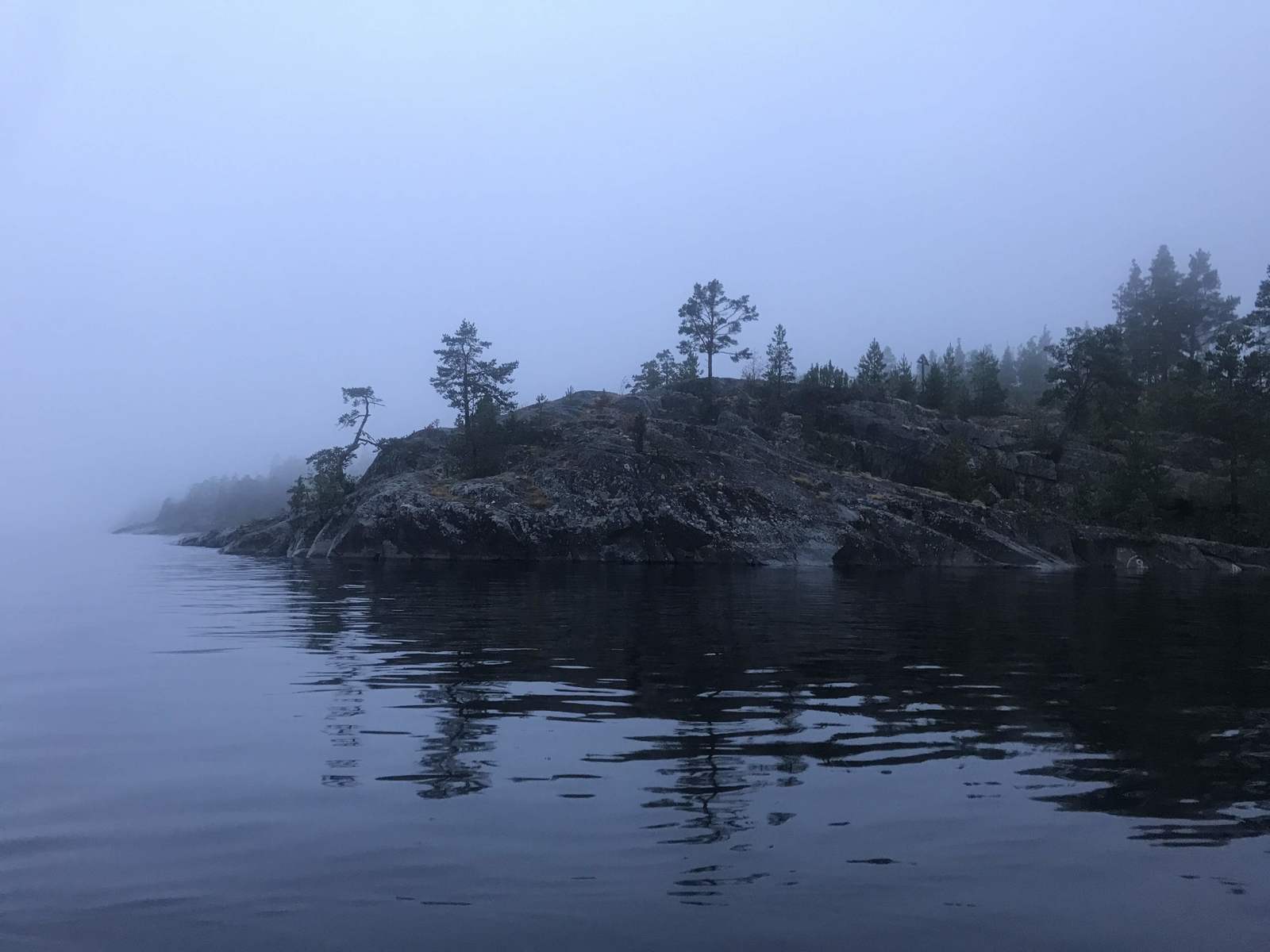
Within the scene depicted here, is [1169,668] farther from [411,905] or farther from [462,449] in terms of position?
[462,449]

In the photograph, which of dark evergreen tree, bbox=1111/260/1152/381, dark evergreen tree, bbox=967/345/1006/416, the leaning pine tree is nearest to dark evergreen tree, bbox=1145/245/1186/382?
dark evergreen tree, bbox=1111/260/1152/381

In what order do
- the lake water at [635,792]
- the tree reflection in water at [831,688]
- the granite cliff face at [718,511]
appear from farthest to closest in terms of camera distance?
the granite cliff face at [718,511], the tree reflection in water at [831,688], the lake water at [635,792]

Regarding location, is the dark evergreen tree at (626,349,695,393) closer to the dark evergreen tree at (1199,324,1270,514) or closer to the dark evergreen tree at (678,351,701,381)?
the dark evergreen tree at (678,351,701,381)

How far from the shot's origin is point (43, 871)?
23.1 ft

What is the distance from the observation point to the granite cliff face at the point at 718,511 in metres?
53.7

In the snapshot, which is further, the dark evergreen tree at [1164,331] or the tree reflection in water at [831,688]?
the dark evergreen tree at [1164,331]

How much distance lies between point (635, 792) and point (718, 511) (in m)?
47.6

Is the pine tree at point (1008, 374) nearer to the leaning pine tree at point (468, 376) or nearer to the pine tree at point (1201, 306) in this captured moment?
the pine tree at point (1201, 306)

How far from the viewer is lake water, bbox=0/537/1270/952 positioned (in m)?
6.24

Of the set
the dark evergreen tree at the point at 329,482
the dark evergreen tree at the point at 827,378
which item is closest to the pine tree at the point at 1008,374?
the dark evergreen tree at the point at 827,378

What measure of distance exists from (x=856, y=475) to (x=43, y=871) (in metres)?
57.8

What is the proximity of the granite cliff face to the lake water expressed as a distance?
33.4m

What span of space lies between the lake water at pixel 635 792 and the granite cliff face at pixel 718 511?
Answer: 3344 centimetres

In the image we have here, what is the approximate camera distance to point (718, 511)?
185ft
